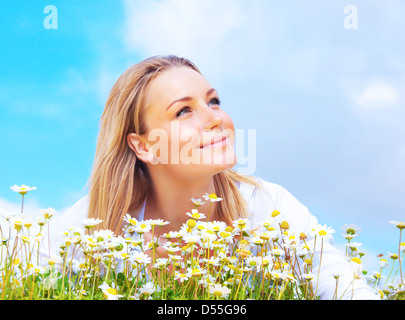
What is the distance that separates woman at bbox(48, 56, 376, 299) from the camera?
295 centimetres

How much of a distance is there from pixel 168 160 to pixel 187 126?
10.5 inches

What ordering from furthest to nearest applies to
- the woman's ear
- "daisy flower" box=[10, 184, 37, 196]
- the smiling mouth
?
the woman's ear → the smiling mouth → "daisy flower" box=[10, 184, 37, 196]

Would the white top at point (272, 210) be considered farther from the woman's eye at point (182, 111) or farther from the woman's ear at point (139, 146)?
the woman's eye at point (182, 111)

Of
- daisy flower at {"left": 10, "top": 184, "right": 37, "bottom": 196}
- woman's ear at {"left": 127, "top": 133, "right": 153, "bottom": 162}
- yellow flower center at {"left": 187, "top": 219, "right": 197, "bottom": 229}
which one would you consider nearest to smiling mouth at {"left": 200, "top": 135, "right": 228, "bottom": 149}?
woman's ear at {"left": 127, "top": 133, "right": 153, "bottom": 162}

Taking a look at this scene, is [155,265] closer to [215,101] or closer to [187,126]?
[187,126]

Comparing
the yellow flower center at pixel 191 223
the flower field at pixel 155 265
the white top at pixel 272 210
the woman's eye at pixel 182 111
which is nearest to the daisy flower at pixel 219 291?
the flower field at pixel 155 265

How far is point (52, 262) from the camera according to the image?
200 centimetres

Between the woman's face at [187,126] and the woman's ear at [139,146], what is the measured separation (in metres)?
0.04

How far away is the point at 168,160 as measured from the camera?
10.0 ft

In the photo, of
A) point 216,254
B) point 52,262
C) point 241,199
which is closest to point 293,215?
point 241,199

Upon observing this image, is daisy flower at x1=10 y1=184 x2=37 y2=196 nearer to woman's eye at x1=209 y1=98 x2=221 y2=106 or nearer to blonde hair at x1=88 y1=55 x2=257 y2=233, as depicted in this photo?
blonde hair at x1=88 y1=55 x2=257 y2=233

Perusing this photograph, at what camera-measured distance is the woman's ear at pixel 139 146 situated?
322cm
